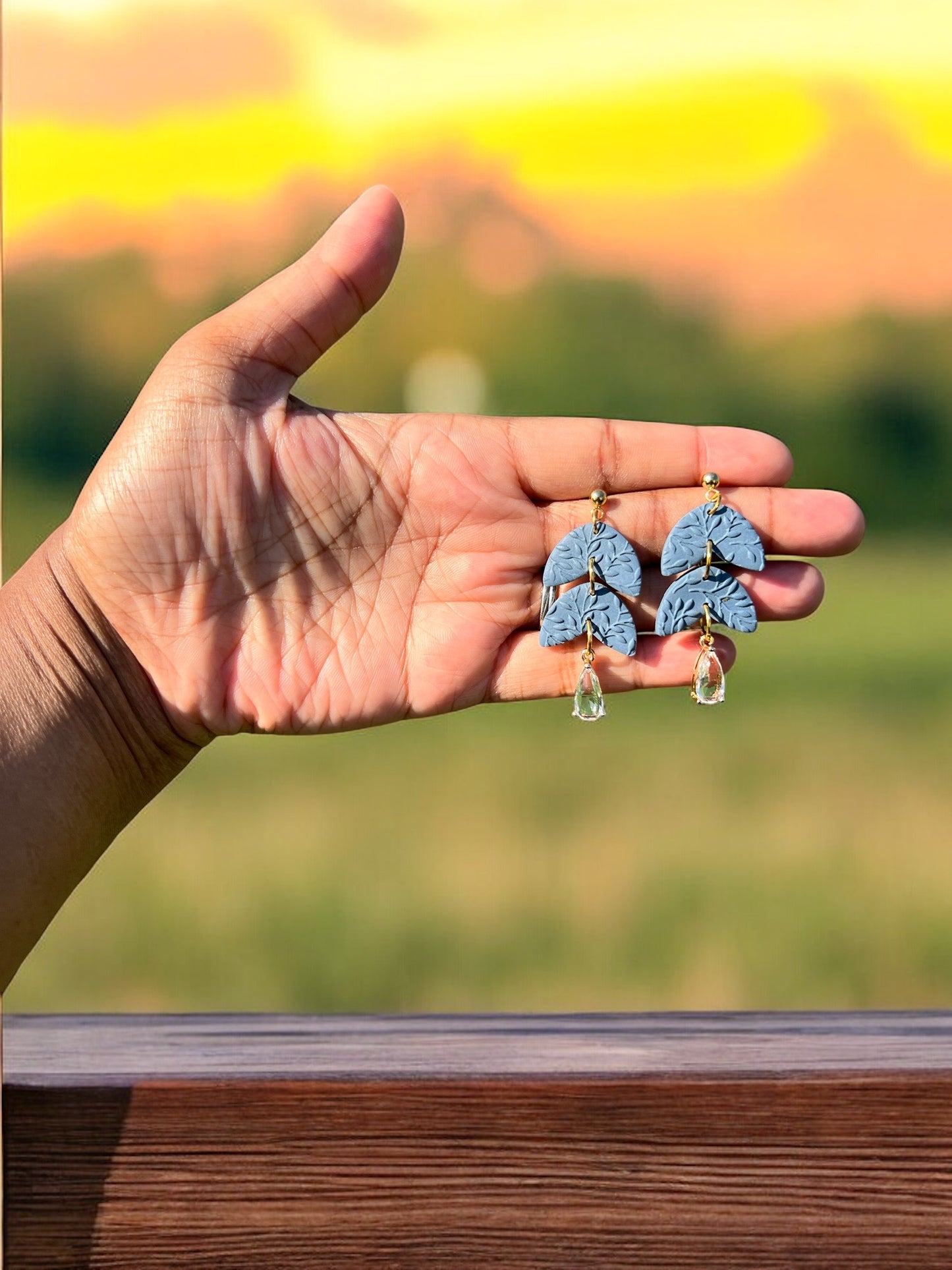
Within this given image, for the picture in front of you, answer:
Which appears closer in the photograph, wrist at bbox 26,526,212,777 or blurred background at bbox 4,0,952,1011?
wrist at bbox 26,526,212,777

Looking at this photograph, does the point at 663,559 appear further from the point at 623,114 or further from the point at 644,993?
the point at 623,114

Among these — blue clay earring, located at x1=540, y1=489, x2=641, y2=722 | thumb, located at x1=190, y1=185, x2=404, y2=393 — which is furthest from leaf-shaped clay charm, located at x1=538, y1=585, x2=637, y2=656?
thumb, located at x1=190, y1=185, x2=404, y2=393

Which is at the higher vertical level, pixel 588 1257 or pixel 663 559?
pixel 663 559

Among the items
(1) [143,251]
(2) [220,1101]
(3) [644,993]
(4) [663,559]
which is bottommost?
(3) [644,993]

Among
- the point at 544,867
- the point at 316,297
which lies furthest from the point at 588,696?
the point at 544,867

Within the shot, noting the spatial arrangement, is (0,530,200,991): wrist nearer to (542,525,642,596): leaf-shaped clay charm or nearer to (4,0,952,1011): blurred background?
(542,525,642,596): leaf-shaped clay charm

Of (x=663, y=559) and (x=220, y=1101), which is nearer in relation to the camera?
(x=220, y=1101)

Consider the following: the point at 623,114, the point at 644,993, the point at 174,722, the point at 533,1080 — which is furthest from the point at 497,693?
the point at 623,114
